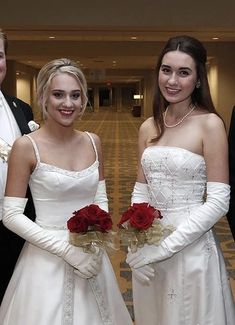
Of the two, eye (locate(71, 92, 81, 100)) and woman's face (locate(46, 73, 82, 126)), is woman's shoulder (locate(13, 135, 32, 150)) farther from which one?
eye (locate(71, 92, 81, 100))

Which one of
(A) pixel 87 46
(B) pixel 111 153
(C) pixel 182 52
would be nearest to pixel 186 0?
(B) pixel 111 153

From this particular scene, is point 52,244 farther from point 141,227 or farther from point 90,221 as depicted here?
point 141,227

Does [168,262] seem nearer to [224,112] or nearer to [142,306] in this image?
[142,306]

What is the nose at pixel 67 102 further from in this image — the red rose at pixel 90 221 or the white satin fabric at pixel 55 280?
the red rose at pixel 90 221

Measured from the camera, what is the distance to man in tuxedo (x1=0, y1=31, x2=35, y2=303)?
270cm

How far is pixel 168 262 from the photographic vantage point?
251 centimetres

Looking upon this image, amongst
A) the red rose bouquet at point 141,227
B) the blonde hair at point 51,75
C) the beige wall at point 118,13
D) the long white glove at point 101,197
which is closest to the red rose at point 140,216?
the red rose bouquet at point 141,227

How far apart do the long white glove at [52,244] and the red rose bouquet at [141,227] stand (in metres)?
0.18

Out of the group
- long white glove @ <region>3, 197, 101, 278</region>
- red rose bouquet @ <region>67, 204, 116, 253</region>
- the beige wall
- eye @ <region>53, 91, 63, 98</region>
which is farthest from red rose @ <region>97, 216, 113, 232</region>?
the beige wall

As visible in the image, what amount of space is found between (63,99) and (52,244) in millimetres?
663

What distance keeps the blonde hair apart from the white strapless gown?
517mm

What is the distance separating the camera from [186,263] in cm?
246

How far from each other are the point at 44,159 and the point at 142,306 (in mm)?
935

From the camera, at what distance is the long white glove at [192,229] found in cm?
234
